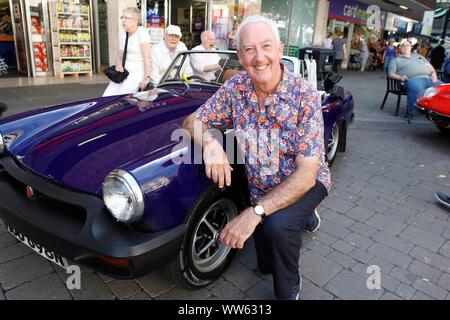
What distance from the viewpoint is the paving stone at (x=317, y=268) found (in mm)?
2512

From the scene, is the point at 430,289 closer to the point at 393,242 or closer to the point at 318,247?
the point at 393,242

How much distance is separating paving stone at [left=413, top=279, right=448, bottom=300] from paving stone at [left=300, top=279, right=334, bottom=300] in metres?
0.66

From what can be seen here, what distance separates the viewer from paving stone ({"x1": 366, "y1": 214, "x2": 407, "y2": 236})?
319 cm

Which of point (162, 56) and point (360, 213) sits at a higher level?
point (162, 56)

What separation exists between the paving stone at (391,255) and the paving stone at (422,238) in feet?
0.95

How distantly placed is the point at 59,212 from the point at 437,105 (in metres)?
5.88

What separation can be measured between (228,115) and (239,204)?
0.62 m

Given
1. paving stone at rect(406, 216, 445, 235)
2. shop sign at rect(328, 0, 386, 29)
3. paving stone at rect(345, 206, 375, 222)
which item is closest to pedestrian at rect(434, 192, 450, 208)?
paving stone at rect(406, 216, 445, 235)

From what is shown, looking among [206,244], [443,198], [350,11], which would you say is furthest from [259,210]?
[350,11]

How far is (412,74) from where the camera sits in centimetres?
754

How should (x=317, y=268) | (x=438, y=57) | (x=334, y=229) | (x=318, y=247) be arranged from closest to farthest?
1. (x=317, y=268)
2. (x=318, y=247)
3. (x=334, y=229)
4. (x=438, y=57)

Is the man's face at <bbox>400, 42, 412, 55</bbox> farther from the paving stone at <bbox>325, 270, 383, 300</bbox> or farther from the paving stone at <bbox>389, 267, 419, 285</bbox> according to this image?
the paving stone at <bbox>325, 270, 383, 300</bbox>
